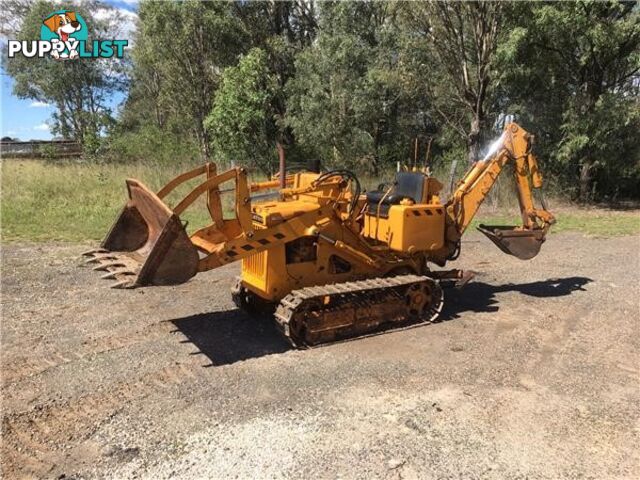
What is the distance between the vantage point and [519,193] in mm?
7914

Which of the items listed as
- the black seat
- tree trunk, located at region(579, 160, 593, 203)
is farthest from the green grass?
tree trunk, located at region(579, 160, 593, 203)

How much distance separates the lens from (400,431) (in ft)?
13.9

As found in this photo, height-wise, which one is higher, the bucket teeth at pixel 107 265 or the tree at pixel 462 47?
the tree at pixel 462 47

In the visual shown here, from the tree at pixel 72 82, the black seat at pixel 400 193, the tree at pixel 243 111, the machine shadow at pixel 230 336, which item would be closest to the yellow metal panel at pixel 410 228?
the black seat at pixel 400 193

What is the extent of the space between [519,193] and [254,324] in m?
4.25

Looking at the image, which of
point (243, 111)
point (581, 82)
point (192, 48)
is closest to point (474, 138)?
point (581, 82)

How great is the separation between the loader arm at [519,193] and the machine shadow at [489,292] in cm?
72

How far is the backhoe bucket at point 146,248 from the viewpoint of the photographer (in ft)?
16.9

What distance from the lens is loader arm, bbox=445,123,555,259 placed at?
7.21 metres

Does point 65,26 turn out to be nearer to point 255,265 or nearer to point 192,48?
point 192,48

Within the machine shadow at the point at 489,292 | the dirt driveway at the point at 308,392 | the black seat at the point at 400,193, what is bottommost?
the dirt driveway at the point at 308,392

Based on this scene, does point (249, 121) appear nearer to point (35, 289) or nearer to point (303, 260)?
point (35, 289)

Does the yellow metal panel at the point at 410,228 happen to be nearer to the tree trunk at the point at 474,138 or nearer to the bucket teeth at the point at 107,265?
the bucket teeth at the point at 107,265

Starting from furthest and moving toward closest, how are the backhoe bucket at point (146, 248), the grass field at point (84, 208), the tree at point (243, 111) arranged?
the tree at point (243, 111)
the grass field at point (84, 208)
the backhoe bucket at point (146, 248)
